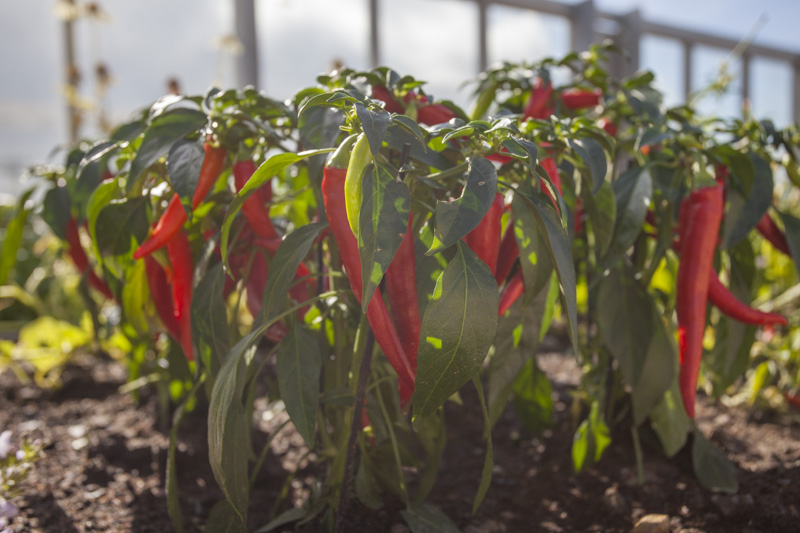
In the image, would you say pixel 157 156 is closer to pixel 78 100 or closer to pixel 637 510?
pixel 637 510

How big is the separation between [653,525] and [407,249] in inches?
22.9

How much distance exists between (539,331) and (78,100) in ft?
8.22

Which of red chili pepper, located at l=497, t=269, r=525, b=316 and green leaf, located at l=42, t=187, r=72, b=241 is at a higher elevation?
green leaf, located at l=42, t=187, r=72, b=241

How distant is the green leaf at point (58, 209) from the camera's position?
1145mm

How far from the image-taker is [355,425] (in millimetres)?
823

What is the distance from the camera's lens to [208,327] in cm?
84

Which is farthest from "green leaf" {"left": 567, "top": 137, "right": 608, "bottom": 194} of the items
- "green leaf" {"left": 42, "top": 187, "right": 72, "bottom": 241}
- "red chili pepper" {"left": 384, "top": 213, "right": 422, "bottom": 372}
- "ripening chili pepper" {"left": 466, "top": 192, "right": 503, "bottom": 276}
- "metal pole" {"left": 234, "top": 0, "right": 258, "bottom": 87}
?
"metal pole" {"left": 234, "top": 0, "right": 258, "bottom": 87}

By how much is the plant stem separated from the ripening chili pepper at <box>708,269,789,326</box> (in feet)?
1.82

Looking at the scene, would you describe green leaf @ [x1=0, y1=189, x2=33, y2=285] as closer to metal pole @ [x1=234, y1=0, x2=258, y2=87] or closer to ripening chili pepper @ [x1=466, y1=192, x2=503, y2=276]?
ripening chili pepper @ [x1=466, y1=192, x2=503, y2=276]

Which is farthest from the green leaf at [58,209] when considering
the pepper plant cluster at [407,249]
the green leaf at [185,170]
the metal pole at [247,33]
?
the metal pole at [247,33]

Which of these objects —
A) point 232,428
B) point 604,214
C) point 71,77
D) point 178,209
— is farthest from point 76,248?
point 71,77

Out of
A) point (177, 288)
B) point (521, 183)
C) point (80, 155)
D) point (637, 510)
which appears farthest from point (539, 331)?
point (80, 155)

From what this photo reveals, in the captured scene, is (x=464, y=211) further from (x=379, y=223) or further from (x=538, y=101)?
(x=538, y=101)

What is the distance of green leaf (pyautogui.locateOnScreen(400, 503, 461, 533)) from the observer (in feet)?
2.89
